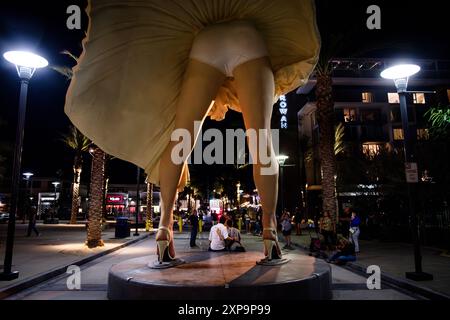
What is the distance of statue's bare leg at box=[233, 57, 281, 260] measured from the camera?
5.76m

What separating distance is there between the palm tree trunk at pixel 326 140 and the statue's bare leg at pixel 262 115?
9.40 meters

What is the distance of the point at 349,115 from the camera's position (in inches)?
1665

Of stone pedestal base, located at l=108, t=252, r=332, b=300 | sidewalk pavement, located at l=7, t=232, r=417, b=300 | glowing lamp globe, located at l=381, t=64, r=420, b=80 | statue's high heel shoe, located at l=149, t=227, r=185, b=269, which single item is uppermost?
glowing lamp globe, located at l=381, t=64, r=420, b=80

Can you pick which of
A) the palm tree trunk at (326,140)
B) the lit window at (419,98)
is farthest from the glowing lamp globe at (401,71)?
the lit window at (419,98)

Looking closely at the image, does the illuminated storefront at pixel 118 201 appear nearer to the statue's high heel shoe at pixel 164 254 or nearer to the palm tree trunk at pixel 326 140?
the palm tree trunk at pixel 326 140

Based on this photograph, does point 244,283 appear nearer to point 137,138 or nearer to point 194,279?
point 194,279

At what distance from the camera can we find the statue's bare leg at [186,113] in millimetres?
5785

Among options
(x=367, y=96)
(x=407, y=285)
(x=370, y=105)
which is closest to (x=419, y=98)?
(x=370, y=105)

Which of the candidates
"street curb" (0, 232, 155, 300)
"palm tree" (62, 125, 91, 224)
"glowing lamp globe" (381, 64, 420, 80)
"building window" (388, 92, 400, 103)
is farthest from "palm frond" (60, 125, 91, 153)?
"building window" (388, 92, 400, 103)

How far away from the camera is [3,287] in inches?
272

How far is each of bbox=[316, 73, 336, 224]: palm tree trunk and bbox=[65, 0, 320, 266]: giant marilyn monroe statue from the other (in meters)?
9.52

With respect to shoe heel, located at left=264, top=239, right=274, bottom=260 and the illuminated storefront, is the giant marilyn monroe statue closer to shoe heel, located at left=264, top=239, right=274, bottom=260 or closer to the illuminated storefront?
shoe heel, located at left=264, top=239, right=274, bottom=260
